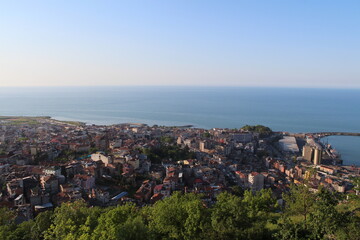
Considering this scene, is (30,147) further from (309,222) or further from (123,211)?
(309,222)

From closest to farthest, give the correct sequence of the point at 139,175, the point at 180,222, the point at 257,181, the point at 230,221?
the point at 230,221 → the point at 180,222 → the point at 139,175 → the point at 257,181

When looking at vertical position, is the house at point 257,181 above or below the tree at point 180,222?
below

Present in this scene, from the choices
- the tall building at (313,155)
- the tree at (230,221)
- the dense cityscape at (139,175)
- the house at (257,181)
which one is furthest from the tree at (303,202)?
the tall building at (313,155)

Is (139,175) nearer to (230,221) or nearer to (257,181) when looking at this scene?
(257,181)

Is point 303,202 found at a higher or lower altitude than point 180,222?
higher

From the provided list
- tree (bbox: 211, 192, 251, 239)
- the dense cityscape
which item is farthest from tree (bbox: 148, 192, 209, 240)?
the dense cityscape

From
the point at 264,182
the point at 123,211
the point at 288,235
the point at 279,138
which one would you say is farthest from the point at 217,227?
the point at 279,138

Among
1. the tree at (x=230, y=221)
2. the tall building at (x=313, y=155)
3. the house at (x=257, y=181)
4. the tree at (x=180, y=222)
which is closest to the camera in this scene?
the tree at (x=230, y=221)

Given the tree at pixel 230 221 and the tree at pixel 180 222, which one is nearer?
the tree at pixel 230 221

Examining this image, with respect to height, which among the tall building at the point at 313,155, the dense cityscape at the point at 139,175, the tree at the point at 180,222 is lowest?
the tall building at the point at 313,155

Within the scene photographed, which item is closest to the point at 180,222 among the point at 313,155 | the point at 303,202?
the point at 303,202

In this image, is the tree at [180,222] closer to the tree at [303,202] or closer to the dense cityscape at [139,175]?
the dense cityscape at [139,175]

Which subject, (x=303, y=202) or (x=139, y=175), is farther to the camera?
(x=139, y=175)
